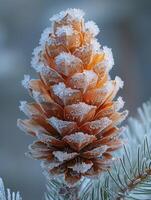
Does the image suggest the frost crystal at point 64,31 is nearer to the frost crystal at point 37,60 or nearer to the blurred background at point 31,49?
the frost crystal at point 37,60

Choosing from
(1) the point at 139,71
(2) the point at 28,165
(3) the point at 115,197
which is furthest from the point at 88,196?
(1) the point at 139,71

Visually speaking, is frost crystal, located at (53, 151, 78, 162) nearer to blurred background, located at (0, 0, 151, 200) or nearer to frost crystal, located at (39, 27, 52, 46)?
frost crystal, located at (39, 27, 52, 46)

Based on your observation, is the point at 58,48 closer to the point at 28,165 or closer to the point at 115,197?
the point at 115,197

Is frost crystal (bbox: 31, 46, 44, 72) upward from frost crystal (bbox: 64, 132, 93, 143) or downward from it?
upward

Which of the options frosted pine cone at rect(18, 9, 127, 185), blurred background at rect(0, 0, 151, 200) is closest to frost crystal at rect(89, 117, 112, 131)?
frosted pine cone at rect(18, 9, 127, 185)

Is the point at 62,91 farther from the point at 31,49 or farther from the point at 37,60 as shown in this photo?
the point at 31,49

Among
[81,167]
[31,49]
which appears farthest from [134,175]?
[31,49]

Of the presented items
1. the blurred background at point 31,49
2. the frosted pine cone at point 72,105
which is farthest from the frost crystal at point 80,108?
the blurred background at point 31,49
